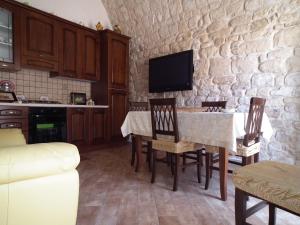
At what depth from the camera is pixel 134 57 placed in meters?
4.69

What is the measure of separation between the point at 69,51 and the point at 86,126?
4.65 feet

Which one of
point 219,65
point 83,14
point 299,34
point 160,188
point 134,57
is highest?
point 83,14

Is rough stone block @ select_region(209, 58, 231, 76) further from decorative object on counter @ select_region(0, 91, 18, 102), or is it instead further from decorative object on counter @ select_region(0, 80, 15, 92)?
decorative object on counter @ select_region(0, 80, 15, 92)

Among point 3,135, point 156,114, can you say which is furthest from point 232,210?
point 3,135

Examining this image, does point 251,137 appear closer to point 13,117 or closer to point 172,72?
point 172,72

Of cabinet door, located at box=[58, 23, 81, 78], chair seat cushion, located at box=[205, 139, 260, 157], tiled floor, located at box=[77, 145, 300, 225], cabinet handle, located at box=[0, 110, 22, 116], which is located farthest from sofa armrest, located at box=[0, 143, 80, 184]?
cabinet door, located at box=[58, 23, 81, 78]

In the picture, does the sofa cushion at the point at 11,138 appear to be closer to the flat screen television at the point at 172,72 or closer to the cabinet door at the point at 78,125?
the cabinet door at the point at 78,125

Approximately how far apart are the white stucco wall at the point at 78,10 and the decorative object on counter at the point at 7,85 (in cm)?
146

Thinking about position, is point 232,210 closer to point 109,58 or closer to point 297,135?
point 297,135

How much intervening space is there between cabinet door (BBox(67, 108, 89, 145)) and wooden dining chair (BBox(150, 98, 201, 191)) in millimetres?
1879

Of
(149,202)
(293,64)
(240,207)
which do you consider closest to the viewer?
(240,207)

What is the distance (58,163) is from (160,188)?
150 centimetres

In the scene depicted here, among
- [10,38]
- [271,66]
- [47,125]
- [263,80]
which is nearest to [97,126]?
[47,125]

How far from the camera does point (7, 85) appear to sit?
3.09 meters
